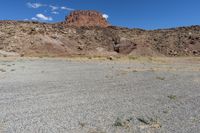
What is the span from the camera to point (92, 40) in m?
75.4

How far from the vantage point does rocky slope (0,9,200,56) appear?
6562cm

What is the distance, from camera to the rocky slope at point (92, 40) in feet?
215

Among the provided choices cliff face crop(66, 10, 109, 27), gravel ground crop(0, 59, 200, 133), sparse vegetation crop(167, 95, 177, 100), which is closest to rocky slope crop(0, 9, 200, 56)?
cliff face crop(66, 10, 109, 27)

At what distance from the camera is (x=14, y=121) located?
8.62 m

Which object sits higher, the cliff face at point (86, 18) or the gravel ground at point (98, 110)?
the cliff face at point (86, 18)

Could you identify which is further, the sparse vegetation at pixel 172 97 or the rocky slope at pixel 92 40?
the rocky slope at pixel 92 40

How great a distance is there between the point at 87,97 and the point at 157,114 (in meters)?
3.61

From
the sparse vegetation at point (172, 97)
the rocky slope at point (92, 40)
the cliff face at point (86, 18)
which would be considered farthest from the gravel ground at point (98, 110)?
the cliff face at point (86, 18)

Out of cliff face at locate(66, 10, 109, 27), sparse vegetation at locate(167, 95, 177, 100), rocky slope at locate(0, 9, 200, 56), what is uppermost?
cliff face at locate(66, 10, 109, 27)

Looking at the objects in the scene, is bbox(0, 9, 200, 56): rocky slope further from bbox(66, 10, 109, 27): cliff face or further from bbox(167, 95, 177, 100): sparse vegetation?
bbox(167, 95, 177, 100): sparse vegetation

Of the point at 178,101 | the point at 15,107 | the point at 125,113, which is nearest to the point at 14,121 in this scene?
the point at 15,107

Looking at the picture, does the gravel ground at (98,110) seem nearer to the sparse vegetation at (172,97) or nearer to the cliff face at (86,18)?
the sparse vegetation at (172,97)

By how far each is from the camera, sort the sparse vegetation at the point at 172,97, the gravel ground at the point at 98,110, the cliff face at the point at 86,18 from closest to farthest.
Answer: the gravel ground at the point at 98,110 → the sparse vegetation at the point at 172,97 → the cliff face at the point at 86,18

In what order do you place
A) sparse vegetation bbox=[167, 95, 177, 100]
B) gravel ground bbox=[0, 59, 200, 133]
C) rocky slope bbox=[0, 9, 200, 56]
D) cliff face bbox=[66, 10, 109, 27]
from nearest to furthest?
1. gravel ground bbox=[0, 59, 200, 133]
2. sparse vegetation bbox=[167, 95, 177, 100]
3. rocky slope bbox=[0, 9, 200, 56]
4. cliff face bbox=[66, 10, 109, 27]
